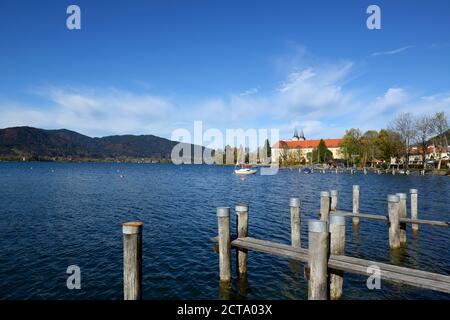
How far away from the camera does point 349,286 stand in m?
10.5

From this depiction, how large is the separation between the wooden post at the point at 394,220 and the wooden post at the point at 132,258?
11738 millimetres

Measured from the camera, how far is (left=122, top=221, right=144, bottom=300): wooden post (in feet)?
23.6

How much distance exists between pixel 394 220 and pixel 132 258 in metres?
12.1

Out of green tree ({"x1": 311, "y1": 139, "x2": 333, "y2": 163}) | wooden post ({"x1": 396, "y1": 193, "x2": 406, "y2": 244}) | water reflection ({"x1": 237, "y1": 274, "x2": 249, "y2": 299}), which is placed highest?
green tree ({"x1": 311, "y1": 139, "x2": 333, "y2": 163})

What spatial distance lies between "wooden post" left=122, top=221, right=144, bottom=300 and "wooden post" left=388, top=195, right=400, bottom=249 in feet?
38.5

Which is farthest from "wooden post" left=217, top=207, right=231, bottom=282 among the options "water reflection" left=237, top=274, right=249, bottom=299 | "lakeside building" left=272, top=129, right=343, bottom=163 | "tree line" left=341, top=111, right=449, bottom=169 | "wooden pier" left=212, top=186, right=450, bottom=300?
"lakeside building" left=272, top=129, right=343, bottom=163

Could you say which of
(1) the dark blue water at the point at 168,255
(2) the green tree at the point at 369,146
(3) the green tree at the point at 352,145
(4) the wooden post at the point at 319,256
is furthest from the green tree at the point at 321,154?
(4) the wooden post at the point at 319,256

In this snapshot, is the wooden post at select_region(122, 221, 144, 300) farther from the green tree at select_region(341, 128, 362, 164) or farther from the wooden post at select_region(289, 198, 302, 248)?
the green tree at select_region(341, 128, 362, 164)

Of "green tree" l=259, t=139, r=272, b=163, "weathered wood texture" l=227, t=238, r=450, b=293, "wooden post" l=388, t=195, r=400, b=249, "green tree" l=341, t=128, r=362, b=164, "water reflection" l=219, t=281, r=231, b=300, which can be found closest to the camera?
"weathered wood texture" l=227, t=238, r=450, b=293

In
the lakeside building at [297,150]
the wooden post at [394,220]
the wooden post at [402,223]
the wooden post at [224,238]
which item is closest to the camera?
the wooden post at [224,238]

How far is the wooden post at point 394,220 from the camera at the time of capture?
1382 cm

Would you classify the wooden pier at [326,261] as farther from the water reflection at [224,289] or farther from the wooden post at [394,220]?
the wooden post at [394,220]

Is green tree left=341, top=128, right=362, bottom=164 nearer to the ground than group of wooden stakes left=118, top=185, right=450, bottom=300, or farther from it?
farther from it

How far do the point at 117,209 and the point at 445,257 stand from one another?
24.1 metres
